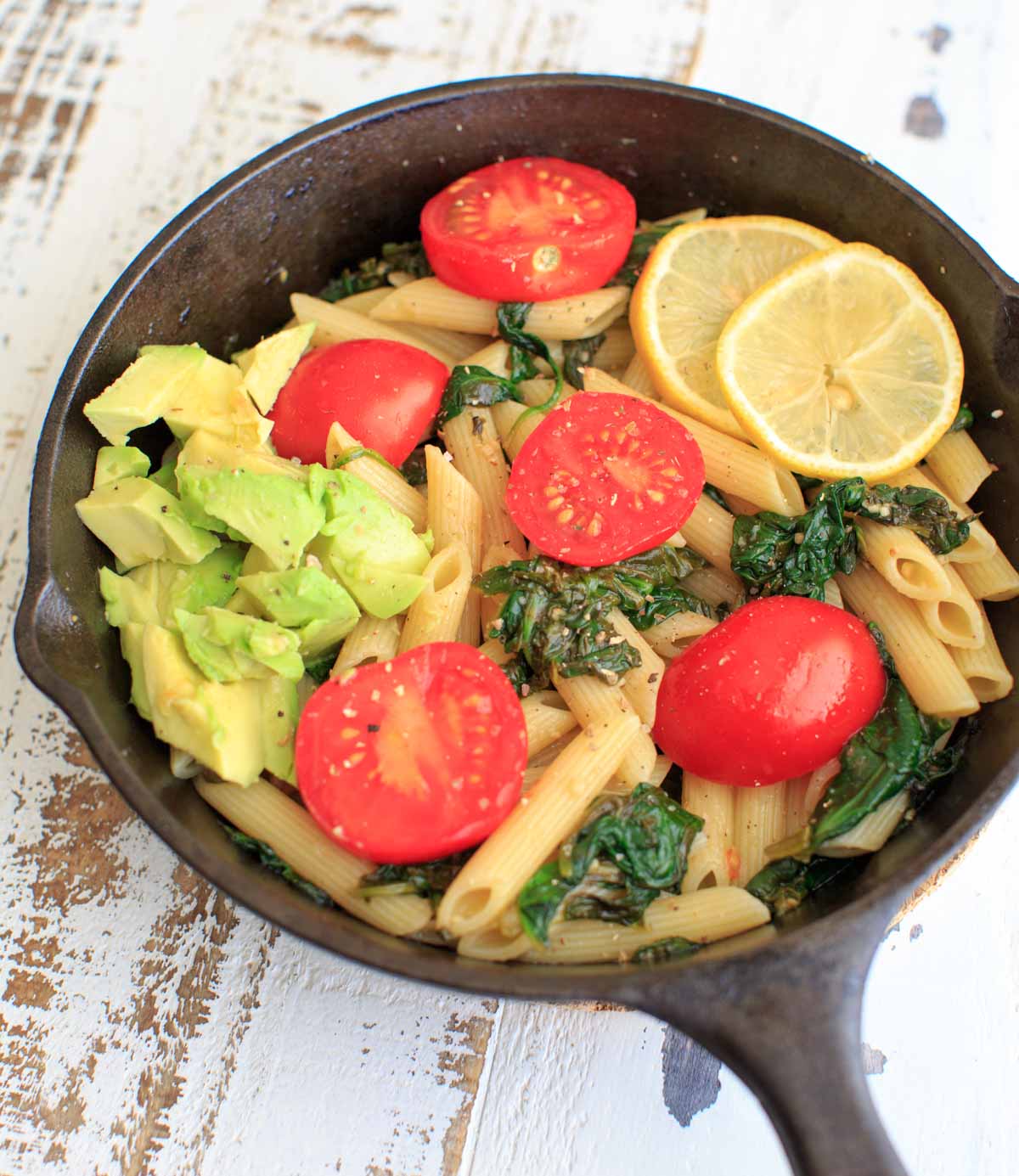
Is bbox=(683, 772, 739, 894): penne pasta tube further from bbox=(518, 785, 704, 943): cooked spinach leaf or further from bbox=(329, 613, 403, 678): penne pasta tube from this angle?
bbox=(329, 613, 403, 678): penne pasta tube

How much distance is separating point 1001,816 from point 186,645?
2277mm

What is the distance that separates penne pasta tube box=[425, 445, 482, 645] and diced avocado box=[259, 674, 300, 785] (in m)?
0.48

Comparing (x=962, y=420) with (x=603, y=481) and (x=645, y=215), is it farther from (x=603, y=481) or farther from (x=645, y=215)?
(x=645, y=215)

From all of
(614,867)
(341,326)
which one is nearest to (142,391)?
(341,326)

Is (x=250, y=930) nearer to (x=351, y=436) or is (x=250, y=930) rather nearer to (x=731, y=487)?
(x=351, y=436)

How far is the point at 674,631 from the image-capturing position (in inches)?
109

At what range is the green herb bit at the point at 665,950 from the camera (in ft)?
7.92

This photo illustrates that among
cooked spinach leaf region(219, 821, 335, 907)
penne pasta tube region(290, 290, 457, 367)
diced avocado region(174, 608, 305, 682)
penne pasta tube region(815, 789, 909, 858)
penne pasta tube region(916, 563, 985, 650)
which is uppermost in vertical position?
penne pasta tube region(916, 563, 985, 650)

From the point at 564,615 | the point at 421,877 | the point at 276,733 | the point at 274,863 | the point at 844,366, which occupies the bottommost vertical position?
the point at 274,863

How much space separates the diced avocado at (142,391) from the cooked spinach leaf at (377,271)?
0.74 meters

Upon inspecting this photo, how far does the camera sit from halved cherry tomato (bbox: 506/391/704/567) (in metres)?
2.62

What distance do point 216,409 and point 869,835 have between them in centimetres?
187

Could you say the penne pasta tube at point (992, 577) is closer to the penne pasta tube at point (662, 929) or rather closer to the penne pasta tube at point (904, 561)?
the penne pasta tube at point (904, 561)

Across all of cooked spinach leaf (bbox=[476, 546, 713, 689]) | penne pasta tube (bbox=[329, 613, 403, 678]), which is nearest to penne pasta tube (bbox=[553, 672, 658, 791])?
cooked spinach leaf (bbox=[476, 546, 713, 689])
